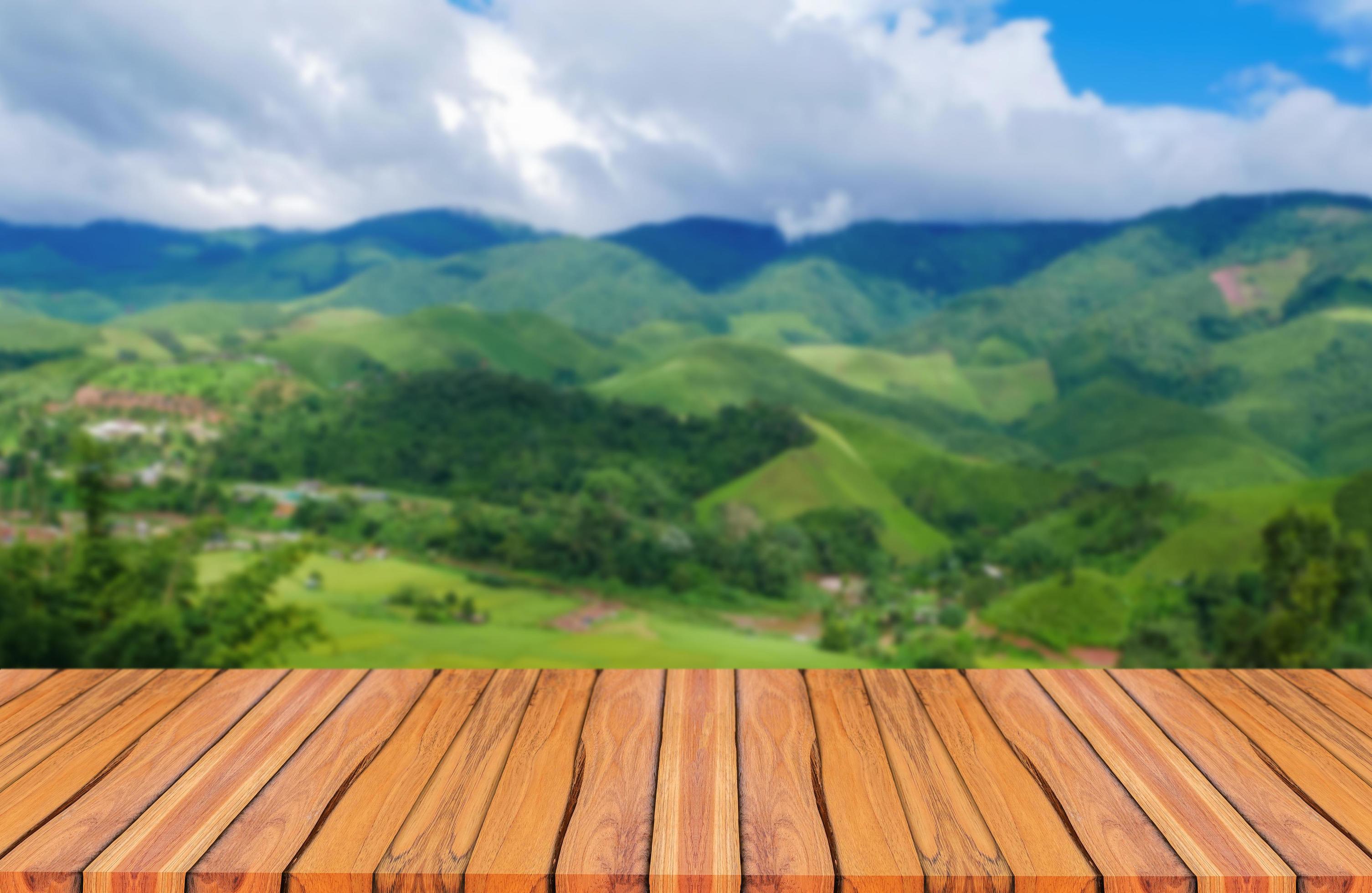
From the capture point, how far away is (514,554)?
57.9 ft

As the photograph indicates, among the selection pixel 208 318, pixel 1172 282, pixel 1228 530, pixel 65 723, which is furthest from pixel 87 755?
pixel 1172 282

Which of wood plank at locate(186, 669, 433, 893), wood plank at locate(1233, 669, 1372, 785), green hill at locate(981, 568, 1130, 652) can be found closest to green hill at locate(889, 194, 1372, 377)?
green hill at locate(981, 568, 1130, 652)

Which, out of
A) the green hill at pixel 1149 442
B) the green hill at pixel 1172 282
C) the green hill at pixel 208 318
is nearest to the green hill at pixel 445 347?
the green hill at pixel 208 318

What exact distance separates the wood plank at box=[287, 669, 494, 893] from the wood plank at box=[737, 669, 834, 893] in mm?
455

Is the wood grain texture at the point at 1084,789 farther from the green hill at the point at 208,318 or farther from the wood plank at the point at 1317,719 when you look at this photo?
the green hill at the point at 208,318

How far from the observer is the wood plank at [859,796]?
1031mm

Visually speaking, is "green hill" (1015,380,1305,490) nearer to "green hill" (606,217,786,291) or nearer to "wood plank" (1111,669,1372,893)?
"wood plank" (1111,669,1372,893)

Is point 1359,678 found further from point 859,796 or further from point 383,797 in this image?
point 383,797

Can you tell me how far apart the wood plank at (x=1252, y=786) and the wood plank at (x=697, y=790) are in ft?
2.26

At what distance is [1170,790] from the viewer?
4.06 ft

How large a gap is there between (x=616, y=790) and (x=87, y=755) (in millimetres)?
828

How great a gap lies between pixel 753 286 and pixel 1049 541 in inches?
2727

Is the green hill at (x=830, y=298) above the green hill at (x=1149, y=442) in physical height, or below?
above

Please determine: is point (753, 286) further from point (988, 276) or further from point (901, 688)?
point (901, 688)
